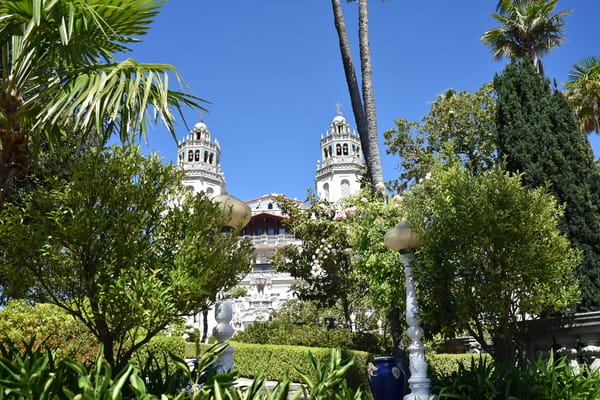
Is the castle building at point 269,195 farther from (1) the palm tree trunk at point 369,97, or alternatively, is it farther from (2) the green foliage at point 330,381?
(2) the green foliage at point 330,381

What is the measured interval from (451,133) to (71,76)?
52.7 feet

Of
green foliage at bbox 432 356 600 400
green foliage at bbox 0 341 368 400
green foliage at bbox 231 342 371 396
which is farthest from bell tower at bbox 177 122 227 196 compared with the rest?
green foliage at bbox 0 341 368 400

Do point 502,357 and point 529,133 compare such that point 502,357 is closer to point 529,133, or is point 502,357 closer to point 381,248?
point 381,248

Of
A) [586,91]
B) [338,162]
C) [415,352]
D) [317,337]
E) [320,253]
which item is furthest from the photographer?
[338,162]

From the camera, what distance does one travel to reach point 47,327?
10.4 metres

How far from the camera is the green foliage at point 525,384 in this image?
475 cm

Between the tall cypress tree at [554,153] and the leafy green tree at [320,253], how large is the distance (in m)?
6.04

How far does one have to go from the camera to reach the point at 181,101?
567cm

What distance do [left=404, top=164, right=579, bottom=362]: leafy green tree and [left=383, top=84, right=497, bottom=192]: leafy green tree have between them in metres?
9.72

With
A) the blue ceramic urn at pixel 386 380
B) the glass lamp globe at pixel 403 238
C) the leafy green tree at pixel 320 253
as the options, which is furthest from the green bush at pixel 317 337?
the glass lamp globe at pixel 403 238

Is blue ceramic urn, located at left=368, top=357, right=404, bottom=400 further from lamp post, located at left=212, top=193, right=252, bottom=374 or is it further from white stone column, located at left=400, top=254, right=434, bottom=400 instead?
lamp post, located at left=212, top=193, right=252, bottom=374

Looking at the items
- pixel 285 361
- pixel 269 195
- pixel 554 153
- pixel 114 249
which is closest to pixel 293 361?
pixel 285 361

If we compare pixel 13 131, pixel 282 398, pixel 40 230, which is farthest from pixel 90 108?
pixel 282 398

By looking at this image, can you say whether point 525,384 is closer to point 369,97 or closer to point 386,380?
point 386,380
